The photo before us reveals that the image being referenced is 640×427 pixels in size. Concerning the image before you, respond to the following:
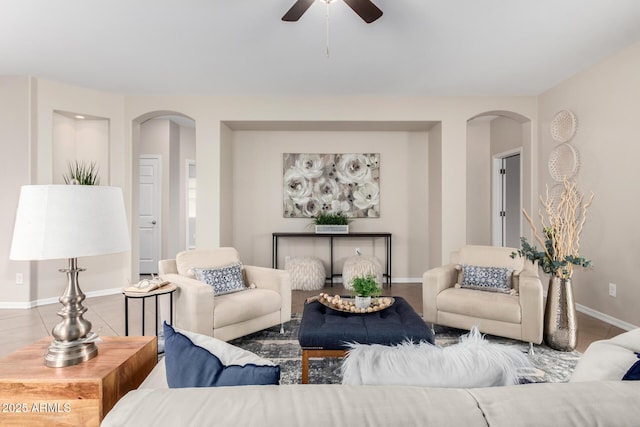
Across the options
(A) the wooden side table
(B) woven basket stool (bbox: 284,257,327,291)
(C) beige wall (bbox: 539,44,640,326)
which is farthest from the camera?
(B) woven basket stool (bbox: 284,257,327,291)

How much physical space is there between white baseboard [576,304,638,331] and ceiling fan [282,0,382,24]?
3.52m

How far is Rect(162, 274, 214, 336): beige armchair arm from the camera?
2596 millimetres

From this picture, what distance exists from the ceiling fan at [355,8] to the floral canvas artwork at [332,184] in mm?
2994

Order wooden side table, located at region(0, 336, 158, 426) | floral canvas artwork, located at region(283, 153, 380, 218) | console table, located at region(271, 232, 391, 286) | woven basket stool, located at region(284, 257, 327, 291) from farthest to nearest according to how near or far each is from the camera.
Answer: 1. floral canvas artwork, located at region(283, 153, 380, 218)
2. console table, located at region(271, 232, 391, 286)
3. woven basket stool, located at region(284, 257, 327, 291)
4. wooden side table, located at region(0, 336, 158, 426)

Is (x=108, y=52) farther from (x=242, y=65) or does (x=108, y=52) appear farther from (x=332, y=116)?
(x=332, y=116)

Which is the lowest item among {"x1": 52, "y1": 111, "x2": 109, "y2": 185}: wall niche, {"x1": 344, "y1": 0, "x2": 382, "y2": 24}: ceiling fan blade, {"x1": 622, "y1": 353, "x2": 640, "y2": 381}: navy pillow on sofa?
{"x1": 622, "y1": 353, "x2": 640, "y2": 381}: navy pillow on sofa

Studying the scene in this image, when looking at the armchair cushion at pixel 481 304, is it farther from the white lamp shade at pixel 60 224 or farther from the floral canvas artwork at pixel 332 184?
the white lamp shade at pixel 60 224

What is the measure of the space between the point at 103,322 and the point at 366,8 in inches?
146

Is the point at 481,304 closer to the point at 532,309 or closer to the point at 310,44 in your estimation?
the point at 532,309

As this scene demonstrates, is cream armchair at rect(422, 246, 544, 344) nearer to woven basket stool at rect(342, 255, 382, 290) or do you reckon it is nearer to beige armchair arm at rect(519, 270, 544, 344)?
beige armchair arm at rect(519, 270, 544, 344)

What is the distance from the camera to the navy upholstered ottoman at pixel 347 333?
6.89ft

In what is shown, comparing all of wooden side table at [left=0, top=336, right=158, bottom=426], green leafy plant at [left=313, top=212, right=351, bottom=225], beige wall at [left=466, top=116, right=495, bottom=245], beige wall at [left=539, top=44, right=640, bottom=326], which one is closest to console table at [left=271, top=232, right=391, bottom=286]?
green leafy plant at [left=313, top=212, right=351, bottom=225]

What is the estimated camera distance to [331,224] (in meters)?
5.18

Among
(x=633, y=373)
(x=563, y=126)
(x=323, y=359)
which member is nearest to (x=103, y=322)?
(x=323, y=359)
